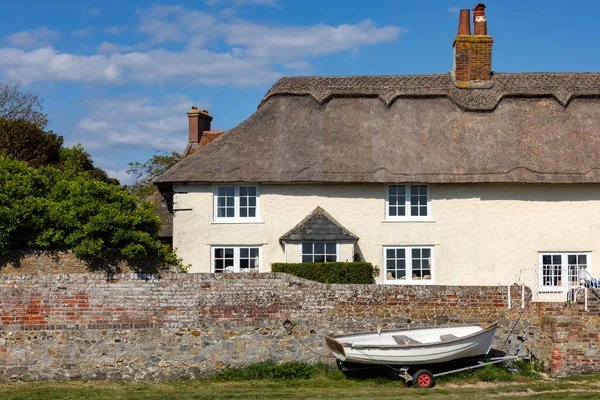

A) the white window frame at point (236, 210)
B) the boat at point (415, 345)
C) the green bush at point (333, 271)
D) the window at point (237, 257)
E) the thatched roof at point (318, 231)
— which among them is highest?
the white window frame at point (236, 210)

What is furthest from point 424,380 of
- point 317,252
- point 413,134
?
point 413,134

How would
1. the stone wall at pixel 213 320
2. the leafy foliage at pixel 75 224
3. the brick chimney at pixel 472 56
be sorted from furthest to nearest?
the brick chimney at pixel 472 56, the leafy foliage at pixel 75 224, the stone wall at pixel 213 320

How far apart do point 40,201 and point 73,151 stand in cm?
1154

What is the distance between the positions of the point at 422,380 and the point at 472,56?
1491 centimetres

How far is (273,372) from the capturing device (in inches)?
651

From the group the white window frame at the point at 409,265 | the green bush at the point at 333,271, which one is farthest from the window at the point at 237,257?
the white window frame at the point at 409,265

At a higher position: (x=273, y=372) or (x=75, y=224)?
(x=75, y=224)

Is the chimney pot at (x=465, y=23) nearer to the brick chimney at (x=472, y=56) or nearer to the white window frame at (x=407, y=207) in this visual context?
the brick chimney at (x=472, y=56)

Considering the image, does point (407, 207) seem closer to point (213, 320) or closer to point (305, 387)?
point (213, 320)

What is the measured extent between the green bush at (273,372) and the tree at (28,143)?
14.2 metres

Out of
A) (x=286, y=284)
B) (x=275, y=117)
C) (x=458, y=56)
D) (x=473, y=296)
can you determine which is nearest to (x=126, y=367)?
(x=286, y=284)

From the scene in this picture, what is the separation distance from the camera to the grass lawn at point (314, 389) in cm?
1467

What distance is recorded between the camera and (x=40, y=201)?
17.4 metres

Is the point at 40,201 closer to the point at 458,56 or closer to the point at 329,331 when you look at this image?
the point at 329,331
